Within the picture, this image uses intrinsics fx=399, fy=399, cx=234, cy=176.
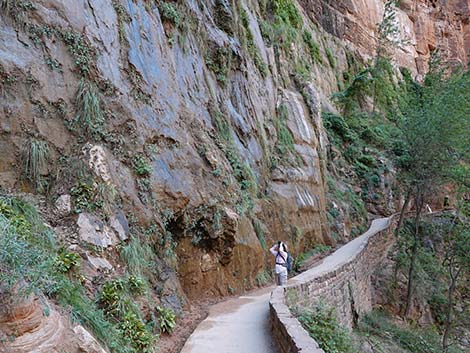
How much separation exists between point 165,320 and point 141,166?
10.5 ft

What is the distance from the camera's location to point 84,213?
6.69 m

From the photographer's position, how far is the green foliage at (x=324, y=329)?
6.82 metres

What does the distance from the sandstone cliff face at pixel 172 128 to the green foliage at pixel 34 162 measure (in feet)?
0.13

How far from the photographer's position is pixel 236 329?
7.29 m

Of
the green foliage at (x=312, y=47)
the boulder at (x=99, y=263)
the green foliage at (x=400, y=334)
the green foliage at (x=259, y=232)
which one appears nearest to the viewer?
the boulder at (x=99, y=263)

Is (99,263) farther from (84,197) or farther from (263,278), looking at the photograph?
(263,278)

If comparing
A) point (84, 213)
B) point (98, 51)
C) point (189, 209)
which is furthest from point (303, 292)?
point (98, 51)

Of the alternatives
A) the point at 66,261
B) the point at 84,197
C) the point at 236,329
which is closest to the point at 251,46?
the point at 84,197

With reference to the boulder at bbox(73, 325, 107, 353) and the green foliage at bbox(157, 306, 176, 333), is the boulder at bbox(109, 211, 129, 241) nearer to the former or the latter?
the green foliage at bbox(157, 306, 176, 333)

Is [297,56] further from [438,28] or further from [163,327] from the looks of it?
[438,28]

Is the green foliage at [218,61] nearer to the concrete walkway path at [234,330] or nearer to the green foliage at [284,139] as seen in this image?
the green foliage at [284,139]

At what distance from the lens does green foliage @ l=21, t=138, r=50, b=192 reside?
664 centimetres

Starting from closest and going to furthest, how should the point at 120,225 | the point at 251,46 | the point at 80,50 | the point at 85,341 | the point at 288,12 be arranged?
the point at 85,341 < the point at 120,225 < the point at 80,50 < the point at 251,46 < the point at 288,12

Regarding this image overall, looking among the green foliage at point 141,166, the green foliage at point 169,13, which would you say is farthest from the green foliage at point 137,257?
the green foliage at point 169,13
